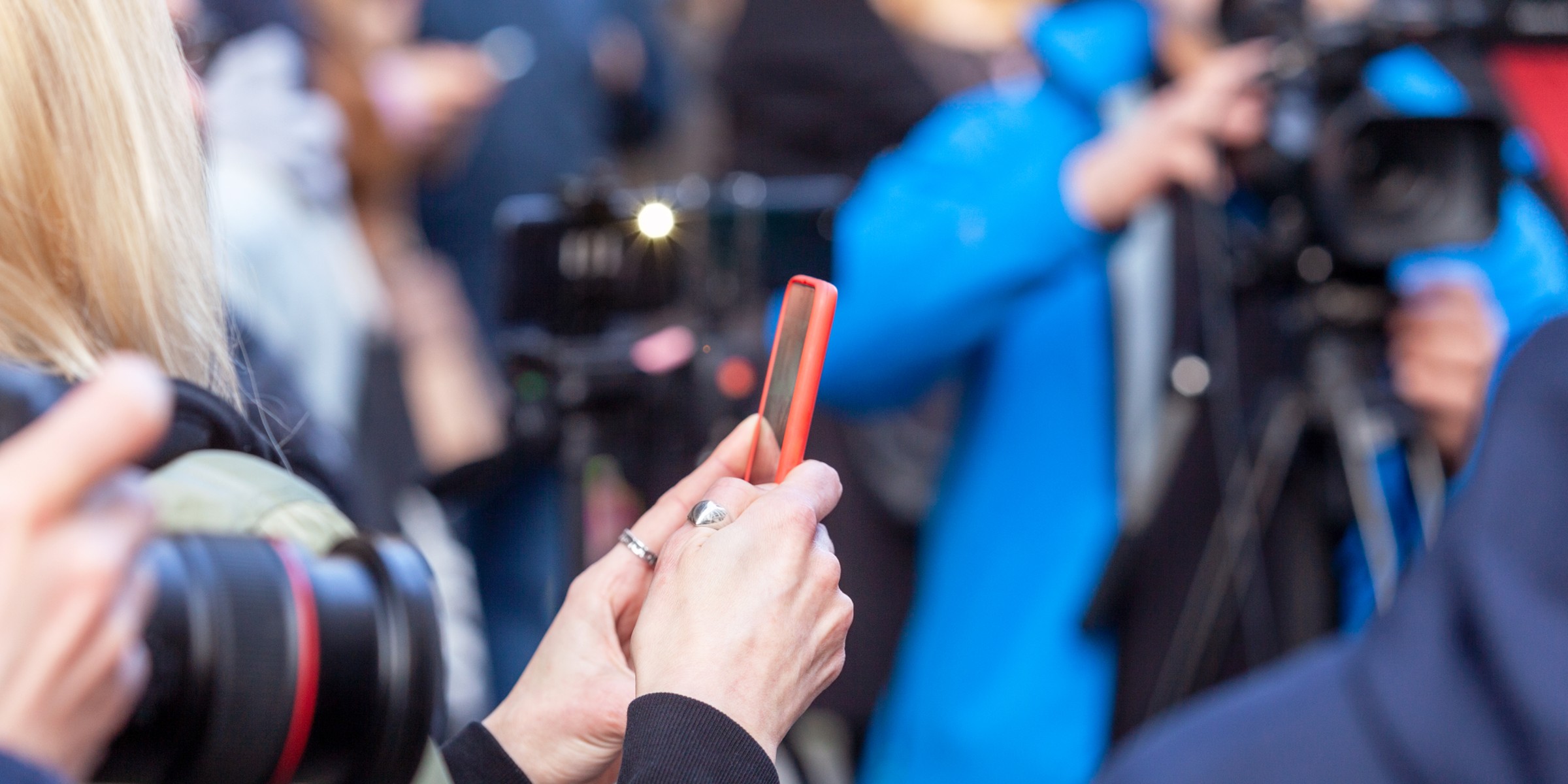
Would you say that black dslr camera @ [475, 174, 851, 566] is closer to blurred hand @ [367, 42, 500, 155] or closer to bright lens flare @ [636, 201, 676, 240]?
bright lens flare @ [636, 201, 676, 240]

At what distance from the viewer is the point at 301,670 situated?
49 cm

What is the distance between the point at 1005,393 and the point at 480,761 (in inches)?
27.7

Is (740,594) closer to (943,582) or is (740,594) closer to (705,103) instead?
(943,582)

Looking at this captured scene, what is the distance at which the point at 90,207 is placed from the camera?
658 mm

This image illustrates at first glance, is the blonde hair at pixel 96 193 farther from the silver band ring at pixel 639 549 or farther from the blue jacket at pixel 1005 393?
the blue jacket at pixel 1005 393

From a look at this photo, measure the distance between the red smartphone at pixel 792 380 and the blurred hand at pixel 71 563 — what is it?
266 mm

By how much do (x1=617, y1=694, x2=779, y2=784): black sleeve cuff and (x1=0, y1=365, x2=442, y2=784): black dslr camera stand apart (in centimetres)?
8

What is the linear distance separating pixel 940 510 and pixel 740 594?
0.78m

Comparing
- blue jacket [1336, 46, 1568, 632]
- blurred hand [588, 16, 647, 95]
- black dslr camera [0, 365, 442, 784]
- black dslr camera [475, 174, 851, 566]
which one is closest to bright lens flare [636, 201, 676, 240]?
black dslr camera [475, 174, 851, 566]

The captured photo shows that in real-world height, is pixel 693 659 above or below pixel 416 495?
above

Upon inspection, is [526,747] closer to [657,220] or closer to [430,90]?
[657,220]

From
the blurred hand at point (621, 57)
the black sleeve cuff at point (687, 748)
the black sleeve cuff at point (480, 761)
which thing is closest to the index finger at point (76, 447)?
the black sleeve cuff at point (687, 748)

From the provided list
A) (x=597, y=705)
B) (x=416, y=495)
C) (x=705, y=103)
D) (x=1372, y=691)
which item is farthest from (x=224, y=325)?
(x=705, y=103)

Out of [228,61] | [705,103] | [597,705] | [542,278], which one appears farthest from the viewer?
[705,103]
